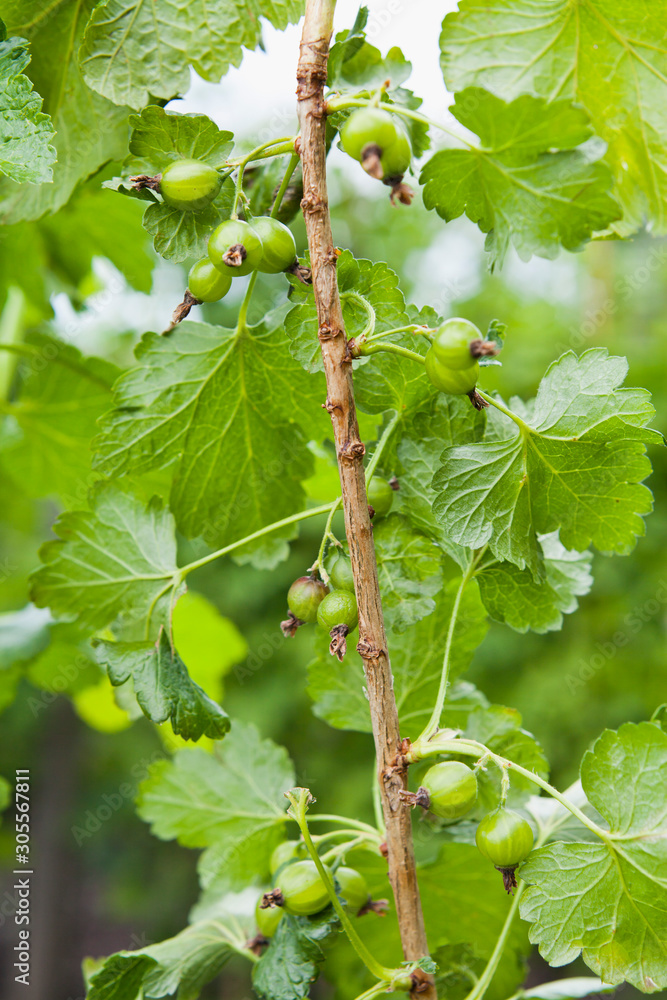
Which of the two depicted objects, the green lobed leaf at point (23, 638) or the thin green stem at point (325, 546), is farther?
the green lobed leaf at point (23, 638)

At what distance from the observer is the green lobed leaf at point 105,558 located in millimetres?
792

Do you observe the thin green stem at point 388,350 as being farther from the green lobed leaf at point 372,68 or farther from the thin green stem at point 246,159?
the green lobed leaf at point 372,68

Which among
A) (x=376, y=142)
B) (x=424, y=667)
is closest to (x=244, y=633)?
(x=424, y=667)

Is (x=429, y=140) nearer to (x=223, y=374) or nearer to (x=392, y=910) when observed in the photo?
(x=223, y=374)

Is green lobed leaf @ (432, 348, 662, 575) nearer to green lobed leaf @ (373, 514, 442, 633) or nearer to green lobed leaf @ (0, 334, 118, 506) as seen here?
green lobed leaf @ (373, 514, 442, 633)

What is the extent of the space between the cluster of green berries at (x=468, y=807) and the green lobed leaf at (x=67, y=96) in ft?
2.13

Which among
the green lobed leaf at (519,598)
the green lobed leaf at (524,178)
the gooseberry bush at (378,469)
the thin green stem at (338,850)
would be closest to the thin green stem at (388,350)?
the gooseberry bush at (378,469)

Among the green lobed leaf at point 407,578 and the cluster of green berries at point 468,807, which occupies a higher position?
the green lobed leaf at point 407,578

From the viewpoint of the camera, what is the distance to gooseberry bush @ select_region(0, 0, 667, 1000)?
573 mm

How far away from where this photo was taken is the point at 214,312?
4680 mm

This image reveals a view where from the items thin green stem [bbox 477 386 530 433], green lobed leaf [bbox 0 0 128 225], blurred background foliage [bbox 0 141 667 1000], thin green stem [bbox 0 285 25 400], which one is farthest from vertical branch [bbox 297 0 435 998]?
thin green stem [bbox 0 285 25 400]

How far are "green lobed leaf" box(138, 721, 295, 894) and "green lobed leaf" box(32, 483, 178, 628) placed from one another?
0.74 feet

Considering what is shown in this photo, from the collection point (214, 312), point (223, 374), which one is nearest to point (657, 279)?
point (214, 312)

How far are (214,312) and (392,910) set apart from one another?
4.23 m
